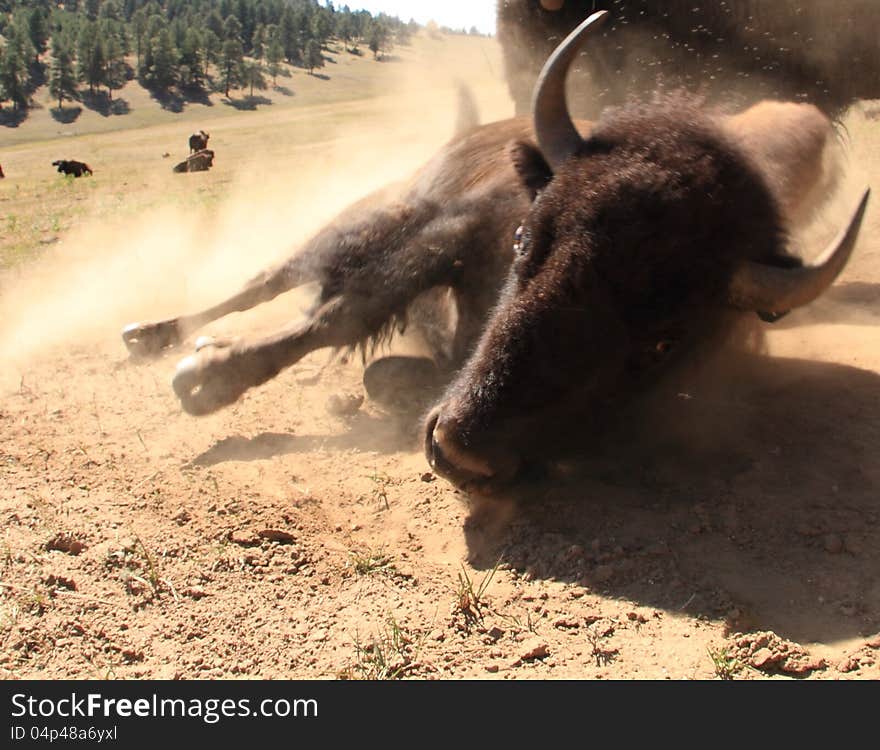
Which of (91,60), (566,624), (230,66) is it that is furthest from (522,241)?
(230,66)

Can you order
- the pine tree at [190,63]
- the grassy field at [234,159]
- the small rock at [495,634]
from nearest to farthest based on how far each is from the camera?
the small rock at [495,634], the grassy field at [234,159], the pine tree at [190,63]

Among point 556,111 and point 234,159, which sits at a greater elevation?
point 556,111

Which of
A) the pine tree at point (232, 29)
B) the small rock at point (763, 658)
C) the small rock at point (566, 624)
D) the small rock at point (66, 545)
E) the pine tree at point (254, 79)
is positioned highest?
the small rock at point (763, 658)

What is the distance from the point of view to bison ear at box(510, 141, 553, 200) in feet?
13.9

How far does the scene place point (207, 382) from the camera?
5035mm

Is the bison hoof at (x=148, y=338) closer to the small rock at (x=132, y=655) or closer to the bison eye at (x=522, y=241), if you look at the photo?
the bison eye at (x=522, y=241)

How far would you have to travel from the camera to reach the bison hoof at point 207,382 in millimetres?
5012

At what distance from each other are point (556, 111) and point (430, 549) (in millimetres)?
2146

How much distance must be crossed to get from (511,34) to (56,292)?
5.01 metres

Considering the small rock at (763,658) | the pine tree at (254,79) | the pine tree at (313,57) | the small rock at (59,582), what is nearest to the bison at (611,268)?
the small rock at (763,658)

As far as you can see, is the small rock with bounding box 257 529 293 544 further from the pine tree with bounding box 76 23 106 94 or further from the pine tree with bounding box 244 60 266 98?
the pine tree with bounding box 76 23 106 94

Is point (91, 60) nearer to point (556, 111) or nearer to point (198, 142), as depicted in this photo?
point (198, 142)

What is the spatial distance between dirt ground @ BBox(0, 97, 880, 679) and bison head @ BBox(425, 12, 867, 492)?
463mm

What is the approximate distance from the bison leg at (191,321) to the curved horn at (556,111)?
2389 mm
